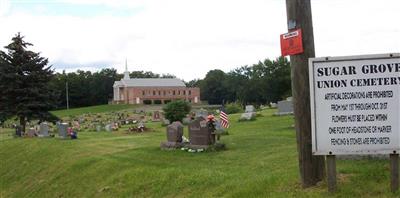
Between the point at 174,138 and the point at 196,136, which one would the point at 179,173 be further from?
the point at 174,138

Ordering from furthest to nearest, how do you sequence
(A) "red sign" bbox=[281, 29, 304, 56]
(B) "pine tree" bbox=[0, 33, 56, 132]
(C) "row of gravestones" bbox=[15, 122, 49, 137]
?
(B) "pine tree" bbox=[0, 33, 56, 132], (C) "row of gravestones" bbox=[15, 122, 49, 137], (A) "red sign" bbox=[281, 29, 304, 56]

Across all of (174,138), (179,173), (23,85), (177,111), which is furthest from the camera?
(23,85)

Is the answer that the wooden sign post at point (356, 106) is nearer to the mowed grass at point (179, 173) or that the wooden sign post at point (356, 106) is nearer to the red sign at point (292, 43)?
the red sign at point (292, 43)

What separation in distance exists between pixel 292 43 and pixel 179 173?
4696 mm

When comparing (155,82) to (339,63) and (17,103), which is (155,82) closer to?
(17,103)

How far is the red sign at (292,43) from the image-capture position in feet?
24.7

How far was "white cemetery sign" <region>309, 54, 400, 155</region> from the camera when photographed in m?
6.94

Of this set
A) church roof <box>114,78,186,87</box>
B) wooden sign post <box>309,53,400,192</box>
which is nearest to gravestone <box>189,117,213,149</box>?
wooden sign post <box>309,53,400,192</box>

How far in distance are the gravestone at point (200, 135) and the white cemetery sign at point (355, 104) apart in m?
8.00

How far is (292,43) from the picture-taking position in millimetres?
7590

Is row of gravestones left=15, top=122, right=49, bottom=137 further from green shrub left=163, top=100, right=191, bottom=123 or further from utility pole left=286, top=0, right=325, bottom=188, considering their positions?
utility pole left=286, top=0, right=325, bottom=188

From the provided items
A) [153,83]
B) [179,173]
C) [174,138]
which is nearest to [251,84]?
[153,83]

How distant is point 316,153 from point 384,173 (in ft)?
5.01

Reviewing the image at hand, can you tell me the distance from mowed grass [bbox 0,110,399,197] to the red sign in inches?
77.8
